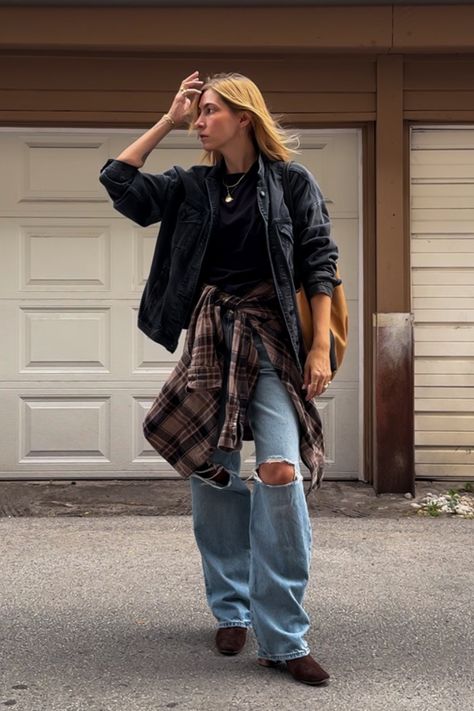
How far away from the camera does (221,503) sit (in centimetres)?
369

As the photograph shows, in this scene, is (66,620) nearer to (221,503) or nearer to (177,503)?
(221,503)

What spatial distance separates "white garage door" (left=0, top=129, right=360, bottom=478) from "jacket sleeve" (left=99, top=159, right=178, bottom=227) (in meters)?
3.29

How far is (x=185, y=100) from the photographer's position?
11.7ft

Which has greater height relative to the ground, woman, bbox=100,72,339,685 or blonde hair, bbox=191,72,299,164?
blonde hair, bbox=191,72,299,164

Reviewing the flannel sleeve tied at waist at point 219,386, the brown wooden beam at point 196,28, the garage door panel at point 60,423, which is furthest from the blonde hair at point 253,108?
the garage door panel at point 60,423

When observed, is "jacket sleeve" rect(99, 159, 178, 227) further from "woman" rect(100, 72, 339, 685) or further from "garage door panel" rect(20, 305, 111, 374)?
"garage door panel" rect(20, 305, 111, 374)

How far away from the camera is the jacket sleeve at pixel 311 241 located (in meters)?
3.52

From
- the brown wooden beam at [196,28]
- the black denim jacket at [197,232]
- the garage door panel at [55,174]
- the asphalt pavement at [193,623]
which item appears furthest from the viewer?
the garage door panel at [55,174]

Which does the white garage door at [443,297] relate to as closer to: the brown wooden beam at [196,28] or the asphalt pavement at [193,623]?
the brown wooden beam at [196,28]

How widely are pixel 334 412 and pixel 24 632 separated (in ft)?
11.4

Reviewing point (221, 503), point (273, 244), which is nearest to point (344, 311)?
point (273, 244)

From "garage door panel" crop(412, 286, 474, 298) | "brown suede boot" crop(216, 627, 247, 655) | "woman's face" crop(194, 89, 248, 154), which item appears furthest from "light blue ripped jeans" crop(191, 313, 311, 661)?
"garage door panel" crop(412, 286, 474, 298)

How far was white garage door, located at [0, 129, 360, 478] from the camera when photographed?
22.7ft

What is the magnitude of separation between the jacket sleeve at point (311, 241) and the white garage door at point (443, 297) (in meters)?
3.47
